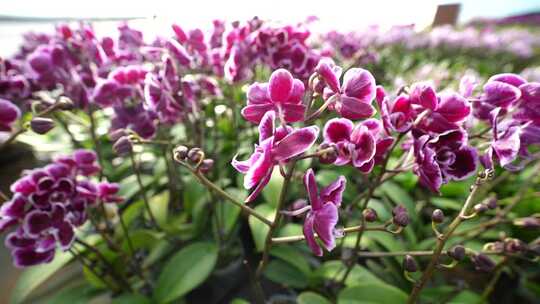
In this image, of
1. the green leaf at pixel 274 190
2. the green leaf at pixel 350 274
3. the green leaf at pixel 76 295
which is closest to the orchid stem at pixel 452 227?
the green leaf at pixel 350 274

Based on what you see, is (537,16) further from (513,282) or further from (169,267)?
Answer: (169,267)

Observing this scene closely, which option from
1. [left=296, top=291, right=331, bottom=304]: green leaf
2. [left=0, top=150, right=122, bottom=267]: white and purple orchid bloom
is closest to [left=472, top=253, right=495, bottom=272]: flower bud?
[left=296, top=291, right=331, bottom=304]: green leaf

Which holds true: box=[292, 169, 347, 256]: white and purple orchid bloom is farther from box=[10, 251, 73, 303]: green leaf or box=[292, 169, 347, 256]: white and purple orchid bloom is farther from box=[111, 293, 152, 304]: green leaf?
box=[10, 251, 73, 303]: green leaf

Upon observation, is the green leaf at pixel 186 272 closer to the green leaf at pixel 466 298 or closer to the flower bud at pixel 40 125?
the flower bud at pixel 40 125

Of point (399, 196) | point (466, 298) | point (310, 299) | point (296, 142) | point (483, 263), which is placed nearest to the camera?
point (296, 142)

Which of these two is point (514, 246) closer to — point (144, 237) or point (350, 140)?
point (350, 140)

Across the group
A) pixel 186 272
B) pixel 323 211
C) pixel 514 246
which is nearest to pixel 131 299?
pixel 186 272
